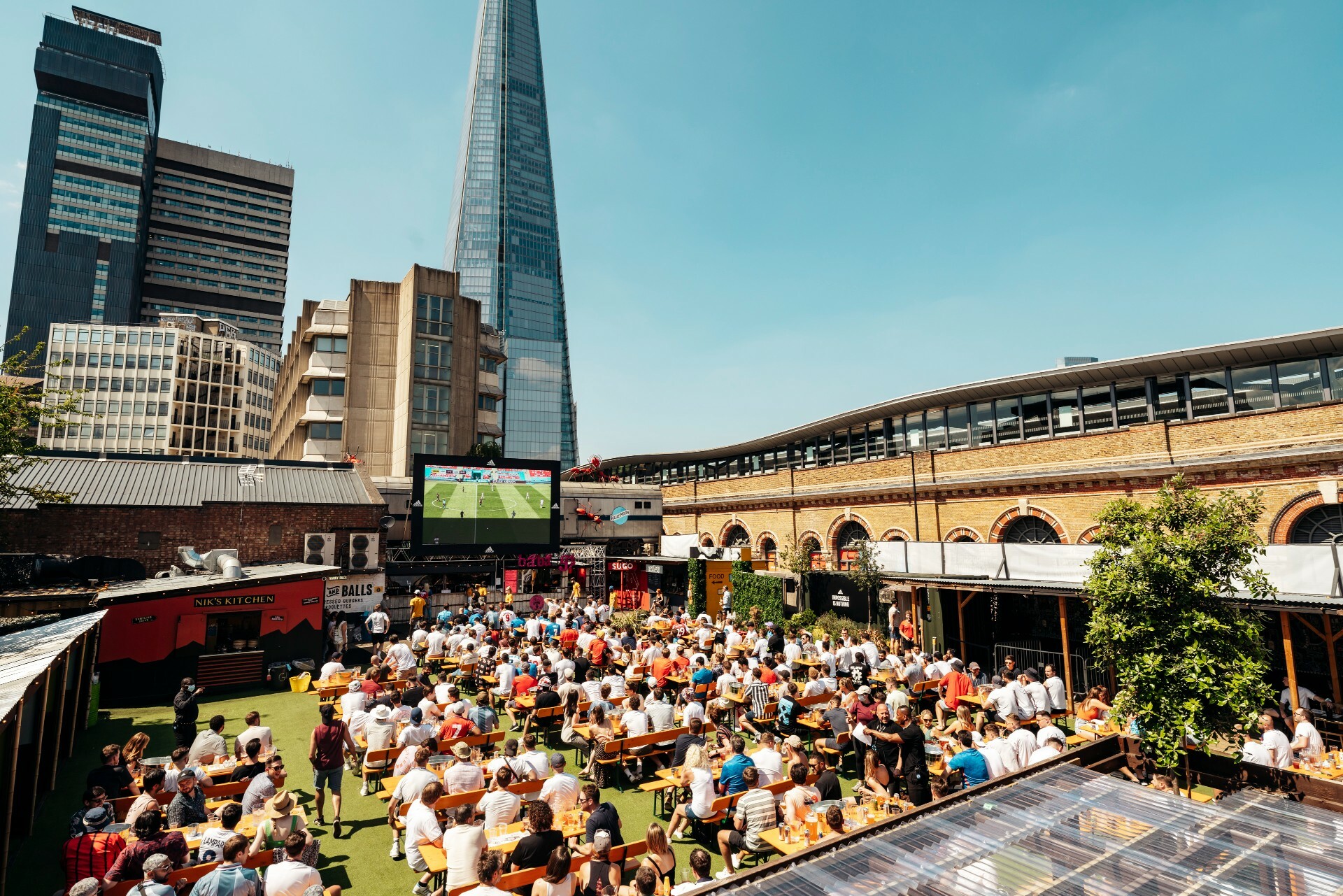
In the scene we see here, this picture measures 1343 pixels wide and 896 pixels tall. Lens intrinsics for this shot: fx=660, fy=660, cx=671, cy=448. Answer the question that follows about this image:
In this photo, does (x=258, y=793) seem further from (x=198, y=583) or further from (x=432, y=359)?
(x=432, y=359)

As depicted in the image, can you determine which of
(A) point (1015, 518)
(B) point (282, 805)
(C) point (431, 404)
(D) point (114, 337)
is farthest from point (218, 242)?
(B) point (282, 805)

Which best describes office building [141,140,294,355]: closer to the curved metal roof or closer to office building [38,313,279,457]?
office building [38,313,279,457]

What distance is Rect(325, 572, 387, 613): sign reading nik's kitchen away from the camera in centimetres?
2352

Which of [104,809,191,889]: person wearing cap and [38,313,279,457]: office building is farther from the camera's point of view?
[38,313,279,457]: office building

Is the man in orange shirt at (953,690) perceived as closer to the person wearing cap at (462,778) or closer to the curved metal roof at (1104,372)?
the person wearing cap at (462,778)

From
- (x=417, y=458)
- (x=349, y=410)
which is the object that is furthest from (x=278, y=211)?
(x=417, y=458)

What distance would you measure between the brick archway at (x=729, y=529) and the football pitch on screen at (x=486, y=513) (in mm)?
12606

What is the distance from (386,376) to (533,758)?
4060cm

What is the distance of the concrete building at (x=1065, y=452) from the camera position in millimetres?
17656

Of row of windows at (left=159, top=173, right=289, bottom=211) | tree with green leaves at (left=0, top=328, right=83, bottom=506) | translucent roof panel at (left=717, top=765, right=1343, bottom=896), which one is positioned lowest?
translucent roof panel at (left=717, top=765, right=1343, bottom=896)

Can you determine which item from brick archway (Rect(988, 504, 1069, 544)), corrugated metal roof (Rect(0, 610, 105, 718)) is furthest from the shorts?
brick archway (Rect(988, 504, 1069, 544))

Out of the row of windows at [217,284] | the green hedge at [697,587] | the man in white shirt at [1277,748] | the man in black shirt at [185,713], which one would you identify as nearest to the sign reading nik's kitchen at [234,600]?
the man in black shirt at [185,713]

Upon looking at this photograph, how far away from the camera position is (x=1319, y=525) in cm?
1706

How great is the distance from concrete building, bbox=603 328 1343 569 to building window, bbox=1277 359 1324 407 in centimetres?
3
